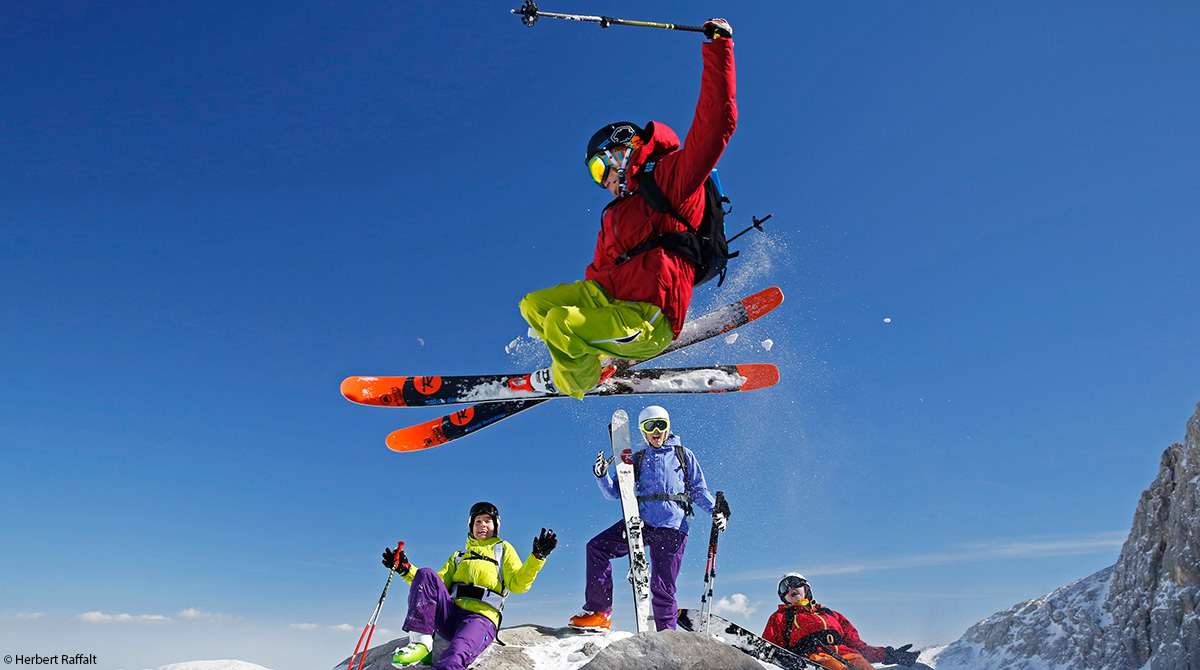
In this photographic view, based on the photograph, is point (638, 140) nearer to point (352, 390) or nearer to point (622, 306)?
point (622, 306)

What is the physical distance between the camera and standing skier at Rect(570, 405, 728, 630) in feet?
18.6

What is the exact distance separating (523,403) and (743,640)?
129 inches

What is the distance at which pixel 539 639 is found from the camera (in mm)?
5266

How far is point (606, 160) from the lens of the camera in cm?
403

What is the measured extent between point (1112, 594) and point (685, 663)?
296 inches

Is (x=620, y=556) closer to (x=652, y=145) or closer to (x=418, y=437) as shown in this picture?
(x=418, y=437)

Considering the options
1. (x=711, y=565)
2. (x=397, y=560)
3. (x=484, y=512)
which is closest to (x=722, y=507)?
(x=711, y=565)

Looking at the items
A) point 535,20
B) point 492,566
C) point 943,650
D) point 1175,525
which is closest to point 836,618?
point 943,650

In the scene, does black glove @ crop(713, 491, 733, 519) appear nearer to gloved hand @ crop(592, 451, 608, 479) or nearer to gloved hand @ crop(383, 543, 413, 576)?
gloved hand @ crop(592, 451, 608, 479)

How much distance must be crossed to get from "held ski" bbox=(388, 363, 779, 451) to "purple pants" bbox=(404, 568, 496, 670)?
7.51ft

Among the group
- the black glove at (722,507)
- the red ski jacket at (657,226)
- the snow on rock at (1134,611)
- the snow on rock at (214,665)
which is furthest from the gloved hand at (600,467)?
the snow on rock at (1134,611)

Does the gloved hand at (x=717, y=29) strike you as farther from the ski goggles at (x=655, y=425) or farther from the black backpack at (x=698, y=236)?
the ski goggles at (x=655, y=425)

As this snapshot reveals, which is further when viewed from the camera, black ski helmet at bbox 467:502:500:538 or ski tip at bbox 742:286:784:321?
ski tip at bbox 742:286:784:321

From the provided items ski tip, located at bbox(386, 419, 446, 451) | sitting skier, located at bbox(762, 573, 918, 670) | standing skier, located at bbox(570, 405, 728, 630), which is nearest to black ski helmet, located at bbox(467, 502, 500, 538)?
standing skier, located at bbox(570, 405, 728, 630)
